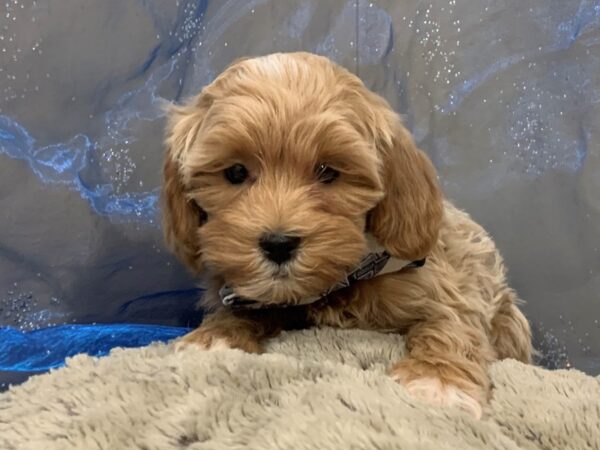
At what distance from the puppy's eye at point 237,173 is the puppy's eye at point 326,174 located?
0.65 feet

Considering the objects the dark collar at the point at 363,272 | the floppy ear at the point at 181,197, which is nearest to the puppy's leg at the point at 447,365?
the dark collar at the point at 363,272

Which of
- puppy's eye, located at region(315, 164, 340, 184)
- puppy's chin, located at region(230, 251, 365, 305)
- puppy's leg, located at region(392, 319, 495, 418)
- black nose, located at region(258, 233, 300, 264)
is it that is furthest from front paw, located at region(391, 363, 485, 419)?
puppy's eye, located at region(315, 164, 340, 184)

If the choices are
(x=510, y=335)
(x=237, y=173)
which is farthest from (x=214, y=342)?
(x=510, y=335)

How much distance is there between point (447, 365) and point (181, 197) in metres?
0.89

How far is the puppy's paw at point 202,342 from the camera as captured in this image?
219 cm

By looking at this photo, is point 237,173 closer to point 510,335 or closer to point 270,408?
point 270,408

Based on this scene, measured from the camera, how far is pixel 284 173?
2131mm

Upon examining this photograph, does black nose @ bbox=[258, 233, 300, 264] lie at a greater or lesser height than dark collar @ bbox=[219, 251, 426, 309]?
greater

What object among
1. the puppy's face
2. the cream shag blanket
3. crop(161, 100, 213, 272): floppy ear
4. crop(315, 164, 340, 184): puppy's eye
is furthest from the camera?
crop(161, 100, 213, 272): floppy ear

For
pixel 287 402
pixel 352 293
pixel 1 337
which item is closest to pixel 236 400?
pixel 287 402

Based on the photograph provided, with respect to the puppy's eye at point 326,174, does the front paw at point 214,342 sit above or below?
below

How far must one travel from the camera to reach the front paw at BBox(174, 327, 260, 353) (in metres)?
2.20

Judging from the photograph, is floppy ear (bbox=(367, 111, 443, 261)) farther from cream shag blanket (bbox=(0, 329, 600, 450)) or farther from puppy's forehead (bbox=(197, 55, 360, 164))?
cream shag blanket (bbox=(0, 329, 600, 450))

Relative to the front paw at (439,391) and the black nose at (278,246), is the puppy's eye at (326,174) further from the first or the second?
the front paw at (439,391)
